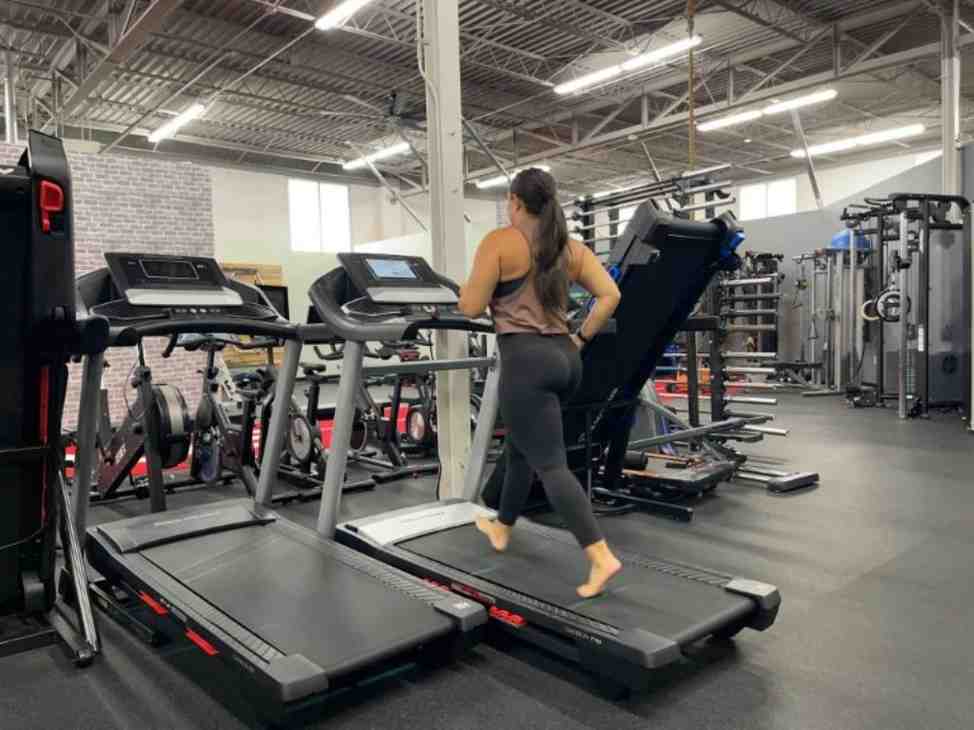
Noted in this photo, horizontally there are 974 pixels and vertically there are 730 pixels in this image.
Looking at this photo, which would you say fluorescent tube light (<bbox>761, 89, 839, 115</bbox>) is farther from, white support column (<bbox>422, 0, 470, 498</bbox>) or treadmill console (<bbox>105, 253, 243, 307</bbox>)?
treadmill console (<bbox>105, 253, 243, 307</bbox>)

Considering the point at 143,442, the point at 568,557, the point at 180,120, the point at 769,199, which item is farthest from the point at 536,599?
the point at 769,199

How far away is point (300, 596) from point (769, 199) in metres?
18.3

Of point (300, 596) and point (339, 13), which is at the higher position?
point (339, 13)

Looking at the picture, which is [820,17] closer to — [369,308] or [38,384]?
[369,308]

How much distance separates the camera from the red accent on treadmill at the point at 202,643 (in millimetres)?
2080

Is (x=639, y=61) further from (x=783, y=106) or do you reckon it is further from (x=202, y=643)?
(x=202, y=643)

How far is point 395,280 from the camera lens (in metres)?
3.30

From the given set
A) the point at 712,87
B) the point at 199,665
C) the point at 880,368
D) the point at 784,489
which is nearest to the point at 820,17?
the point at 712,87

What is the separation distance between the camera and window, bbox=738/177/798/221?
17891 millimetres

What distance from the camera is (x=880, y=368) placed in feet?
28.3

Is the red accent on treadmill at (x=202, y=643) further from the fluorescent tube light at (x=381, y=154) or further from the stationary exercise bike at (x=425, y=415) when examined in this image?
the fluorescent tube light at (x=381, y=154)

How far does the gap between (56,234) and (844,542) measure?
3.52 m

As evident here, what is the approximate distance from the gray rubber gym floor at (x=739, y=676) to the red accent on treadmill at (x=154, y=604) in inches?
5.9

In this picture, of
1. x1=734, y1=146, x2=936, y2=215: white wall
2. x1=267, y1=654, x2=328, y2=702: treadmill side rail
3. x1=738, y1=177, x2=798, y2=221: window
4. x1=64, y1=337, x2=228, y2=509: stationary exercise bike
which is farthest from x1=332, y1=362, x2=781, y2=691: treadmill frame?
x1=738, y1=177, x2=798, y2=221: window
